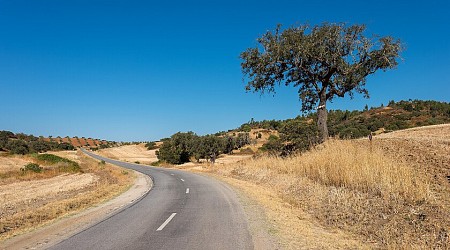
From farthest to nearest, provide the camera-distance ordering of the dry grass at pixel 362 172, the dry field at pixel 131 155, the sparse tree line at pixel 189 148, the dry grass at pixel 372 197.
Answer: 1. the dry field at pixel 131 155
2. the sparse tree line at pixel 189 148
3. the dry grass at pixel 362 172
4. the dry grass at pixel 372 197

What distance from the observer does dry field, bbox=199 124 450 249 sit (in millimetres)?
7090

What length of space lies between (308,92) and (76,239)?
22.5 meters

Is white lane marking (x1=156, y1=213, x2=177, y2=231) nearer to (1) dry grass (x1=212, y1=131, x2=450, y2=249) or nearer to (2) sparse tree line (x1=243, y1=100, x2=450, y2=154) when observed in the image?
(1) dry grass (x1=212, y1=131, x2=450, y2=249)

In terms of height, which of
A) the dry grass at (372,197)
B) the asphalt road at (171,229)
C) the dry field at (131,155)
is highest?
the dry field at (131,155)

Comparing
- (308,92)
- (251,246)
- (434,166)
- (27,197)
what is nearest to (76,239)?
(251,246)

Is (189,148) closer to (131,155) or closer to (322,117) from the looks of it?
(322,117)

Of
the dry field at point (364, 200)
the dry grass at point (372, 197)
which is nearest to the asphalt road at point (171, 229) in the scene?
the dry field at point (364, 200)

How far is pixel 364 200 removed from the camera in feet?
32.6

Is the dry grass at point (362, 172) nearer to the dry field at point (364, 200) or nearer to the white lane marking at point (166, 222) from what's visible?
the dry field at point (364, 200)

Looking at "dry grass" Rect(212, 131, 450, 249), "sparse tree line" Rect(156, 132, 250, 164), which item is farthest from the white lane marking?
"sparse tree line" Rect(156, 132, 250, 164)

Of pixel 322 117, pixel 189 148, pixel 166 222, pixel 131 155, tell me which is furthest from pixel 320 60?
pixel 131 155

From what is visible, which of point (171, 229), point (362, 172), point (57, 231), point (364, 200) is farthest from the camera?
point (362, 172)

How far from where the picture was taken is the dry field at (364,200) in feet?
23.3

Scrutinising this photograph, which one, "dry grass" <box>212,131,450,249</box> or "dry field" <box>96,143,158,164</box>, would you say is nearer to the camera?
"dry grass" <box>212,131,450,249</box>
